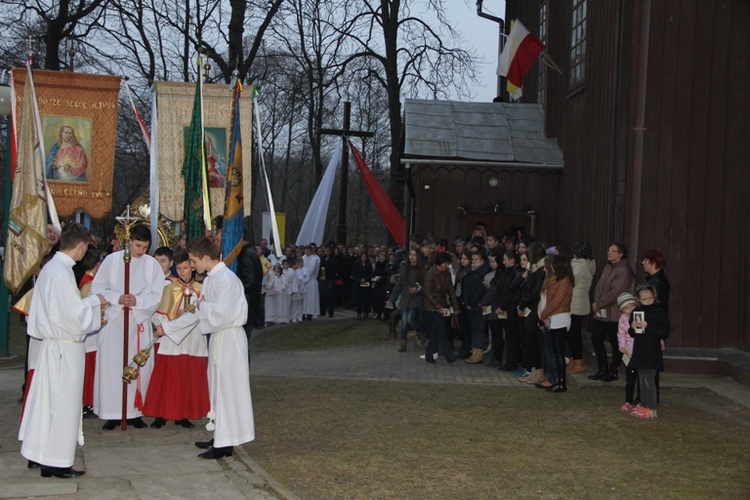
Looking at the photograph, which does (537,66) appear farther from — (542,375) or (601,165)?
(542,375)

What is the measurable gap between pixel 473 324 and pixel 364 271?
8893 mm

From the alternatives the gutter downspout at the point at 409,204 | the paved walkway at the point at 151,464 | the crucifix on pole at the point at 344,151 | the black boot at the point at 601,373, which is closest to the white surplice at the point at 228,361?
the paved walkway at the point at 151,464

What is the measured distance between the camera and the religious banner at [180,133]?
16.2 meters

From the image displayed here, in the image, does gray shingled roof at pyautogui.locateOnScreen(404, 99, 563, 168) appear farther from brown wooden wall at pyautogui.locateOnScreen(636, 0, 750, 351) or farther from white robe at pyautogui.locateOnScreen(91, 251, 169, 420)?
white robe at pyautogui.locateOnScreen(91, 251, 169, 420)

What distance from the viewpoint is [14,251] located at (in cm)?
962

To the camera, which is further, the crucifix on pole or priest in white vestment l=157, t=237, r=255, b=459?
the crucifix on pole

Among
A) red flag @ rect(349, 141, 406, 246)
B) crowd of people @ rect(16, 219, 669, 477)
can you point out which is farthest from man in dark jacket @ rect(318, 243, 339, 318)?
crowd of people @ rect(16, 219, 669, 477)

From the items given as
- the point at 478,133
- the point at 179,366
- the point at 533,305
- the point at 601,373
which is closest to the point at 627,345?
the point at 601,373

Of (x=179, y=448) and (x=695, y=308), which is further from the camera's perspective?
(x=695, y=308)

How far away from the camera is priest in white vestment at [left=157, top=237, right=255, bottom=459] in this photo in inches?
288

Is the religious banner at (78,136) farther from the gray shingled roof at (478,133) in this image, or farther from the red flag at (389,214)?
the red flag at (389,214)

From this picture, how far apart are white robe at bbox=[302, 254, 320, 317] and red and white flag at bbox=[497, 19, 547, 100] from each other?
8.07 meters

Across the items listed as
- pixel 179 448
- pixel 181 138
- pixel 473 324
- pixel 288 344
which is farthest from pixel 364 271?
pixel 179 448

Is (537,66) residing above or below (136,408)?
above
